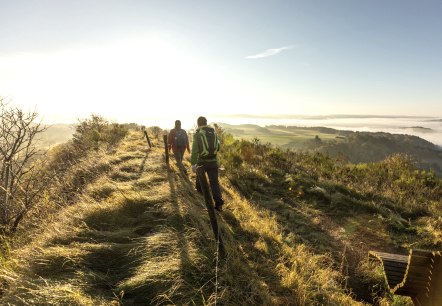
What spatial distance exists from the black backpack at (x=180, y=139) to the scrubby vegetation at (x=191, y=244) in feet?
3.79

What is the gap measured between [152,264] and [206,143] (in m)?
3.48

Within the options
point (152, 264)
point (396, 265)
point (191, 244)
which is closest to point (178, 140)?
point (191, 244)

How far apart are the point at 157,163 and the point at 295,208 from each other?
5.70 meters

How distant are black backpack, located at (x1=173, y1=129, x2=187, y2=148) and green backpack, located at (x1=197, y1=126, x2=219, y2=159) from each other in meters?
4.15

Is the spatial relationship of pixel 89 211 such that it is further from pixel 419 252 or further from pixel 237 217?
pixel 419 252

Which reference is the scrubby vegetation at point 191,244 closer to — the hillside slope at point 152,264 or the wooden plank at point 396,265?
the hillside slope at point 152,264

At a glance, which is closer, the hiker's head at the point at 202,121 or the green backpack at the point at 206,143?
the green backpack at the point at 206,143

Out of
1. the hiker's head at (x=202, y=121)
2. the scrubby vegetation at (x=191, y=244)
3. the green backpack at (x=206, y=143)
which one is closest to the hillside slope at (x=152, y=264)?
the scrubby vegetation at (x=191, y=244)

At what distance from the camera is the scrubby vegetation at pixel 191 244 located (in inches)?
134

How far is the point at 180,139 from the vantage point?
10859 millimetres

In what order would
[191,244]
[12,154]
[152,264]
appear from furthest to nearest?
[12,154] < [191,244] < [152,264]

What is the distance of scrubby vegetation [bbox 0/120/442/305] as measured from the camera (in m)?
3.41

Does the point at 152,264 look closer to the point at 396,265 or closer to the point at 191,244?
the point at 191,244

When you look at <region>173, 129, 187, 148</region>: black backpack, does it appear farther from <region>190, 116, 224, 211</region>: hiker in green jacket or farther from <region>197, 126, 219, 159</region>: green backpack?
<region>197, 126, 219, 159</region>: green backpack
